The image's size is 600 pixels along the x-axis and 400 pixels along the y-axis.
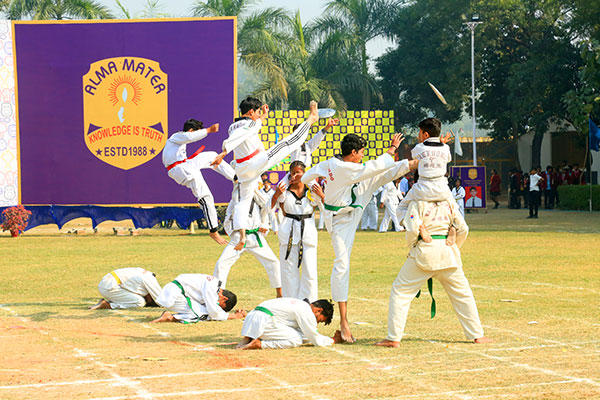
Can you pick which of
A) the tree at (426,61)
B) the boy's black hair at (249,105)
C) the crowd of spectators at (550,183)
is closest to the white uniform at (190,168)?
the boy's black hair at (249,105)

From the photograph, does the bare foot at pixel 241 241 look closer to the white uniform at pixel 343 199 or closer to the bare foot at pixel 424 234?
the white uniform at pixel 343 199

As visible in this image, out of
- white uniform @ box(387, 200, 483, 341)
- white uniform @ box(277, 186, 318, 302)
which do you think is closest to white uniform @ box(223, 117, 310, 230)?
white uniform @ box(277, 186, 318, 302)

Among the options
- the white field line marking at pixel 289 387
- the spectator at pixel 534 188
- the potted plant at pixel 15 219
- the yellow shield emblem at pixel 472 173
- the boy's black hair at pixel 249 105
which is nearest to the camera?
the white field line marking at pixel 289 387

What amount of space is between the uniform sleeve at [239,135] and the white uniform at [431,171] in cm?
268

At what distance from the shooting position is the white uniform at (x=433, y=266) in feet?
27.8

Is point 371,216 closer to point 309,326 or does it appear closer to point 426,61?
point 309,326

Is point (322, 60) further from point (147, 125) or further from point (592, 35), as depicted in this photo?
point (147, 125)

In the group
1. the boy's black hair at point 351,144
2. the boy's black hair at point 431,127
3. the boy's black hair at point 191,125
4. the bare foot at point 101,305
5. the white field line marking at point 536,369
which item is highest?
the boy's black hair at point 191,125

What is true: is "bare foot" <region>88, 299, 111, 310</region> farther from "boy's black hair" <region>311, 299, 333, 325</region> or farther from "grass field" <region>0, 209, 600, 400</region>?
"boy's black hair" <region>311, 299, 333, 325</region>

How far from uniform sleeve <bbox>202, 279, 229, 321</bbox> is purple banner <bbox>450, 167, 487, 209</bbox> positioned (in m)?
29.5

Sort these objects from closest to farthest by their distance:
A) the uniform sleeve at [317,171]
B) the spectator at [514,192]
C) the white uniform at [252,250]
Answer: the uniform sleeve at [317,171], the white uniform at [252,250], the spectator at [514,192]

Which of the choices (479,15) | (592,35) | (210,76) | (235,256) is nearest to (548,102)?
(592,35)

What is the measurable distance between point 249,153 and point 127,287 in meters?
2.49

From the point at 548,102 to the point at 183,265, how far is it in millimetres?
36335
